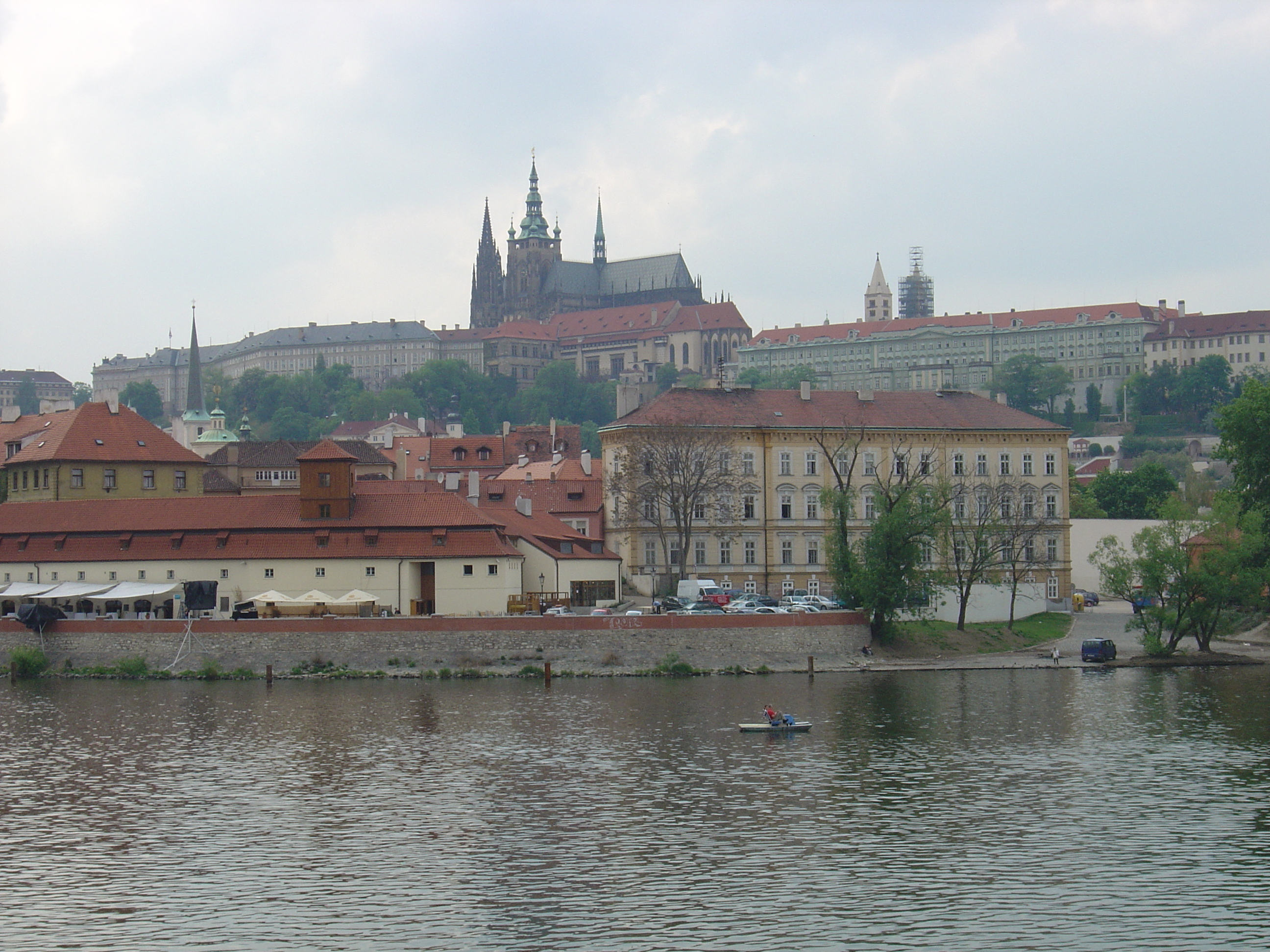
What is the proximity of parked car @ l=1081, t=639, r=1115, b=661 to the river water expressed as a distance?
949 cm

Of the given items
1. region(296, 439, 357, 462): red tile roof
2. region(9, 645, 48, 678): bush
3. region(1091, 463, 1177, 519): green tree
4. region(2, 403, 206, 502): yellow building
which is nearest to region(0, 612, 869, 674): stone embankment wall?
region(9, 645, 48, 678): bush

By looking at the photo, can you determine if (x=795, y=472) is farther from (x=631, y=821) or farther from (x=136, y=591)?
(x=631, y=821)

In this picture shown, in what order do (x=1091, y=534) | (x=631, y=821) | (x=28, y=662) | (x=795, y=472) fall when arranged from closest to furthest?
(x=631, y=821) < (x=28, y=662) < (x=795, y=472) < (x=1091, y=534)

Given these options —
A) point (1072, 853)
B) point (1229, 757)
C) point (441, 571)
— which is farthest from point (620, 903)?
point (441, 571)

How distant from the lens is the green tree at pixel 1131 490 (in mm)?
127812

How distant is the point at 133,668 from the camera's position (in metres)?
64.5

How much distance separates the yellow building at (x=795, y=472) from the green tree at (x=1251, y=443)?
8.86 meters

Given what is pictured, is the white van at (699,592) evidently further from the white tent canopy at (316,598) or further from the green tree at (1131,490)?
the green tree at (1131,490)

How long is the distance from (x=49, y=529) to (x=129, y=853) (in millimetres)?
40899

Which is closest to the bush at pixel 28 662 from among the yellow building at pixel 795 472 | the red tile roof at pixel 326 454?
the red tile roof at pixel 326 454

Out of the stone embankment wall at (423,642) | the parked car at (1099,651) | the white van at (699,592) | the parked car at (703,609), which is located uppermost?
the white van at (699,592)

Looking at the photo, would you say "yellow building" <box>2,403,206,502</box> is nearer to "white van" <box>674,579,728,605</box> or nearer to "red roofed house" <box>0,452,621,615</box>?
"red roofed house" <box>0,452,621,615</box>

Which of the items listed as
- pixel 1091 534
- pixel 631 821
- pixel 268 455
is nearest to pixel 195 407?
pixel 268 455

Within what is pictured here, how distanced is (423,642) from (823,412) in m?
32.3
